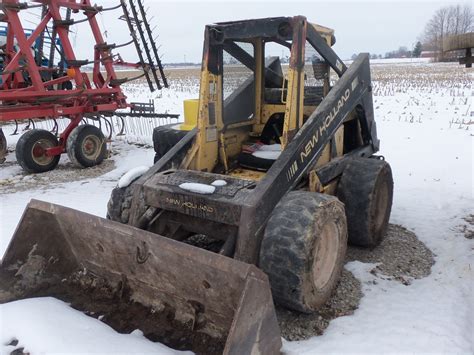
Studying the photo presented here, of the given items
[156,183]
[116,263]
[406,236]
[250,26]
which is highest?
→ [250,26]

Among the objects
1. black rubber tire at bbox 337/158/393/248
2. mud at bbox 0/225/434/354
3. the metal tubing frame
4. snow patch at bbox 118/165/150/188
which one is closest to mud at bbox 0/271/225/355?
mud at bbox 0/225/434/354

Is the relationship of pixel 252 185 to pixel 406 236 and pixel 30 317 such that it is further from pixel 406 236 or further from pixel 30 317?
pixel 406 236

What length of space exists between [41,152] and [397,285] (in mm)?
6689

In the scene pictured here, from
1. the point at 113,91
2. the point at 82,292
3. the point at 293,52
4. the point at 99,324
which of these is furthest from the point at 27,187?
the point at 293,52

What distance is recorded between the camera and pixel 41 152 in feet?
26.3

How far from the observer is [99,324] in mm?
3094

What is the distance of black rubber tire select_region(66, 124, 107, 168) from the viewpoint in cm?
799

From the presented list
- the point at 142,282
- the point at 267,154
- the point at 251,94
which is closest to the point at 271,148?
the point at 267,154

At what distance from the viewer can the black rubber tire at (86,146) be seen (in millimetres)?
7988

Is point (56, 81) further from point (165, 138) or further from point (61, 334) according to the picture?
point (61, 334)

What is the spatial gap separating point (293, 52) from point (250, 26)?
0.45 meters

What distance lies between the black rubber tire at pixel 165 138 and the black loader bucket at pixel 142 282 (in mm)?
2772

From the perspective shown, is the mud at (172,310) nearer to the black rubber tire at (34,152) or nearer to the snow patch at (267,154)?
the snow patch at (267,154)

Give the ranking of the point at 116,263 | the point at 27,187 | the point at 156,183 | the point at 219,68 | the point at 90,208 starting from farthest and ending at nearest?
the point at 27,187 < the point at 90,208 < the point at 219,68 < the point at 156,183 < the point at 116,263
